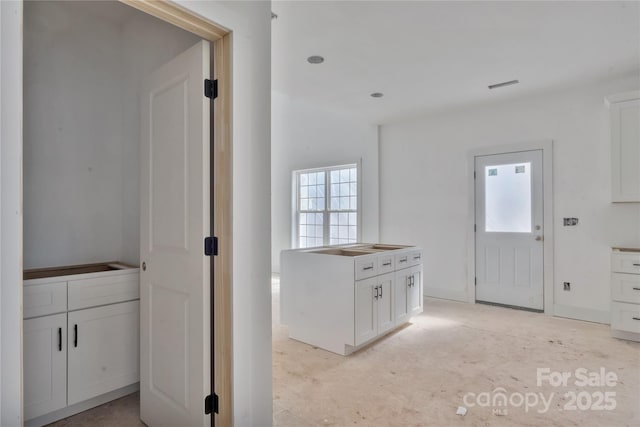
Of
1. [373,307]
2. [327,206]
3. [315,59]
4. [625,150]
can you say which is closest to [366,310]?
[373,307]

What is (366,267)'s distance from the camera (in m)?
3.11

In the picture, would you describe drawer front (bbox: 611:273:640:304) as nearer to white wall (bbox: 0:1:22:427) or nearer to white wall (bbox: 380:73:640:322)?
white wall (bbox: 380:73:640:322)

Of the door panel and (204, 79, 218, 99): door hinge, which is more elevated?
(204, 79, 218, 99): door hinge

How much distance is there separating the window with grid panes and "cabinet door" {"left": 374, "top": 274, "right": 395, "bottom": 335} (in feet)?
8.74

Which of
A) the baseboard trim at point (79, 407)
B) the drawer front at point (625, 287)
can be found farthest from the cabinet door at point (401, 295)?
the baseboard trim at point (79, 407)

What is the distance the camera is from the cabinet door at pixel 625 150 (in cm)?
354

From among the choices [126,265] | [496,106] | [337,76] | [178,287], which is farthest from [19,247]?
[496,106]

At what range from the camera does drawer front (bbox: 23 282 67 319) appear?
1.92 meters

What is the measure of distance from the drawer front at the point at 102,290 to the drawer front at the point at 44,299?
0.05 m

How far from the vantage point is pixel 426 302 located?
4914 millimetres

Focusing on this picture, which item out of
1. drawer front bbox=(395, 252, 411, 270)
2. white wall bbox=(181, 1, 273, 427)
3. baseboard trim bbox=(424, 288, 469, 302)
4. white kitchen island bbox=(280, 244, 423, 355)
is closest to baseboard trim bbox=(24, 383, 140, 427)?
white wall bbox=(181, 1, 273, 427)

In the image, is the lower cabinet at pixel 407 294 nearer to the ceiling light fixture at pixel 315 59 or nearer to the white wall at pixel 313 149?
the white wall at pixel 313 149

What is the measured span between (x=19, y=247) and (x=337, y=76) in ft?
11.1

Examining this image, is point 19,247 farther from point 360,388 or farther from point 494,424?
point 494,424
